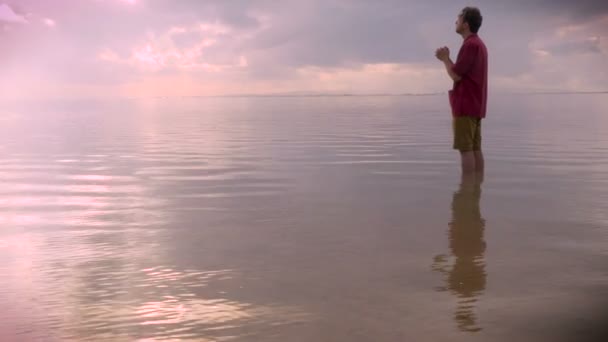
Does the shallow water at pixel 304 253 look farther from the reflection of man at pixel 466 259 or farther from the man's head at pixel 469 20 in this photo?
the man's head at pixel 469 20

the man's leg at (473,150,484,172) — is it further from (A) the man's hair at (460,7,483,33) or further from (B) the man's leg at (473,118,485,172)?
(A) the man's hair at (460,7,483,33)

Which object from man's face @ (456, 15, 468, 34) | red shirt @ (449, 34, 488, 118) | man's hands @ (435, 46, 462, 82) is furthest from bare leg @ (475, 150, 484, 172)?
man's face @ (456, 15, 468, 34)

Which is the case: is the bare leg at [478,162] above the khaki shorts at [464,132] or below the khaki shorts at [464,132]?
below

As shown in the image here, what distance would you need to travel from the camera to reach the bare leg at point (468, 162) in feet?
23.6

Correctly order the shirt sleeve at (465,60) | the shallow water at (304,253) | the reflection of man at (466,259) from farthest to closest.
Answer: the shirt sleeve at (465,60)
the reflection of man at (466,259)
the shallow water at (304,253)

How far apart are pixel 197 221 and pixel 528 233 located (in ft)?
8.23

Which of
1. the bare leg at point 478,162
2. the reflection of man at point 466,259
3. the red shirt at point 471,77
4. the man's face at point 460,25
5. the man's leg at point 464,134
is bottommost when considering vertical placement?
the reflection of man at point 466,259

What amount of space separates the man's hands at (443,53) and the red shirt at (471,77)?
5.1 inches

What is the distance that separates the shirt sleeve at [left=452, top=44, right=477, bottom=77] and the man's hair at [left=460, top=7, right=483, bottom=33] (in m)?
0.29

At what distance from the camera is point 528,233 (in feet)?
14.7

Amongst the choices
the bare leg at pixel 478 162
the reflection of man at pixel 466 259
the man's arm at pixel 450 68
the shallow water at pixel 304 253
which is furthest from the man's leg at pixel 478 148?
the reflection of man at pixel 466 259

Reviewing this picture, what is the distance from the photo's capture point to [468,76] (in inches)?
278

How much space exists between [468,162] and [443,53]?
50.9 inches

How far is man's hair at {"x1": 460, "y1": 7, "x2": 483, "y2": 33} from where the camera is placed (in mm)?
7016
